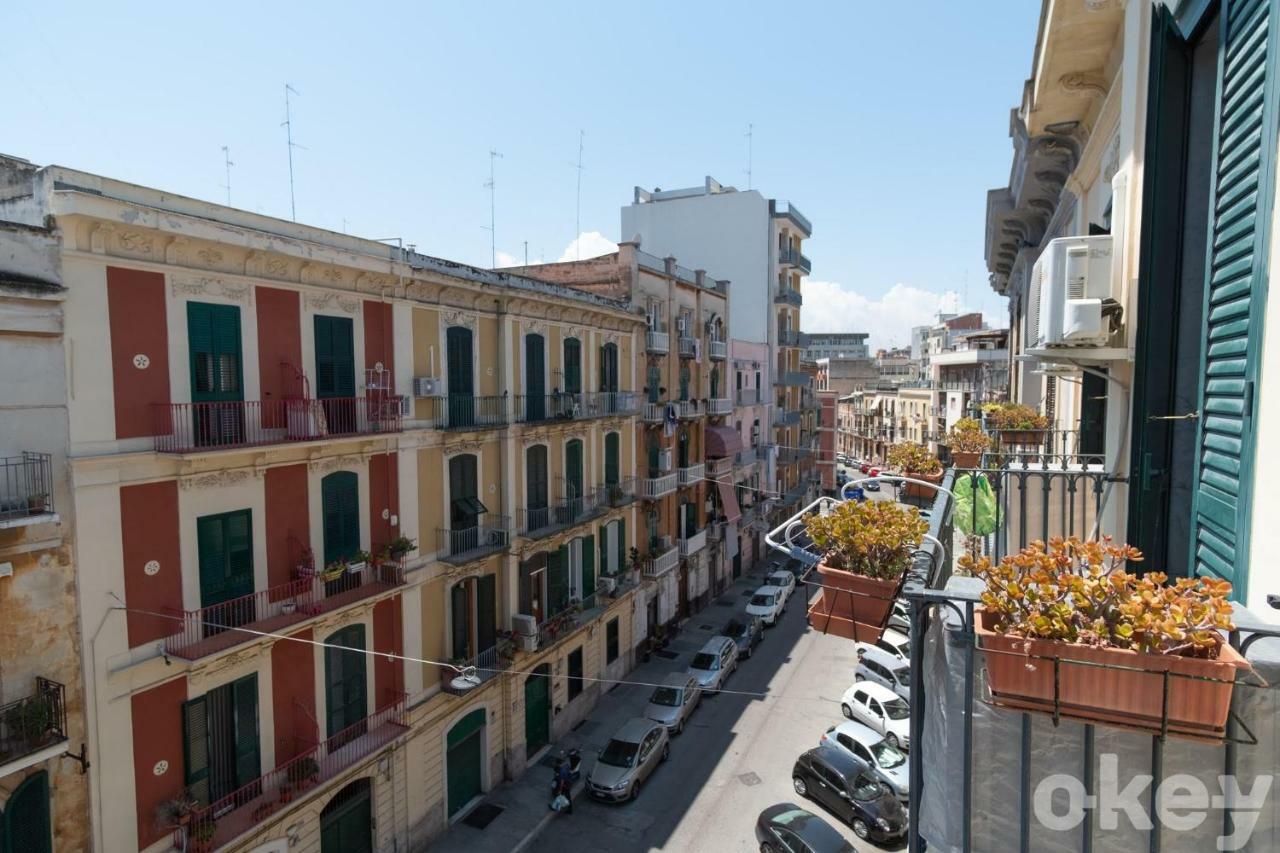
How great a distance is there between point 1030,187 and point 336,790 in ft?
64.7

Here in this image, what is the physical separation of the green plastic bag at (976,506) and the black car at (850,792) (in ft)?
41.8

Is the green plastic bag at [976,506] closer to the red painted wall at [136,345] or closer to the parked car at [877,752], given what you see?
the red painted wall at [136,345]

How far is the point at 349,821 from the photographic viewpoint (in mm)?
15195

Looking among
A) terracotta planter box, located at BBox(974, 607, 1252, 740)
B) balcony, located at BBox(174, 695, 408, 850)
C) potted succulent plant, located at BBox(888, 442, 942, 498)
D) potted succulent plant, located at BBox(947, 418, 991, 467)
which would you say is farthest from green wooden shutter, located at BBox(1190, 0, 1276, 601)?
balcony, located at BBox(174, 695, 408, 850)

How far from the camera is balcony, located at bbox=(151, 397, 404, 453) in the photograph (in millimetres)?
11969

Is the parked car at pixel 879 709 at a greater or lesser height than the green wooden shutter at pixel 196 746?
lesser

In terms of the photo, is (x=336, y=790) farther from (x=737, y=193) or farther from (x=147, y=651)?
(x=737, y=193)

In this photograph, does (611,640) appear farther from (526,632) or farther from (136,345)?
(136,345)

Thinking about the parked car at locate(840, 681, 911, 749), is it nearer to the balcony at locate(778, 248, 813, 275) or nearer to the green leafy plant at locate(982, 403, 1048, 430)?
the green leafy plant at locate(982, 403, 1048, 430)

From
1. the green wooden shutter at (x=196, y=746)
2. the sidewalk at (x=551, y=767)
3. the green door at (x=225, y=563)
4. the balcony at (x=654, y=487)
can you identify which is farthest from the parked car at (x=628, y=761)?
the green door at (x=225, y=563)

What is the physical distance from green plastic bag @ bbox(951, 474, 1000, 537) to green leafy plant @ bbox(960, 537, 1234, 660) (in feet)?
11.4

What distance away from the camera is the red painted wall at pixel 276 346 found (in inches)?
535

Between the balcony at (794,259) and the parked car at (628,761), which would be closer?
the parked car at (628,761)

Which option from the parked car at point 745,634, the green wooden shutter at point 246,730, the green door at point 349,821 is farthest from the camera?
the parked car at point 745,634
